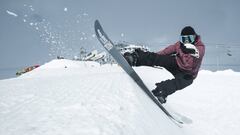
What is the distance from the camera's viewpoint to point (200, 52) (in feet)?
19.1

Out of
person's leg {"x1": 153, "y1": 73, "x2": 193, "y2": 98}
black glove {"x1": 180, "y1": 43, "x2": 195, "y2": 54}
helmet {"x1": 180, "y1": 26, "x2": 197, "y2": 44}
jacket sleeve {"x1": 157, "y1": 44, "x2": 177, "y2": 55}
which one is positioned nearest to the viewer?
black glove {"x1": 180, "y1": 43, "x2": 195, "y2": 54}

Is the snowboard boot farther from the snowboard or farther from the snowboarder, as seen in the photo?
the snowboard

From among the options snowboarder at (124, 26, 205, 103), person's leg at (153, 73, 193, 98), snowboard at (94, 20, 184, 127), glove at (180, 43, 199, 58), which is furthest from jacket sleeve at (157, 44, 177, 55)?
snowboard at (94, 20, 184, 127)

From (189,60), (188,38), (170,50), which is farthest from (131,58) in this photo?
(188,38)

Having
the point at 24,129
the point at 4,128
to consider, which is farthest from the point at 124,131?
the point at 4,128

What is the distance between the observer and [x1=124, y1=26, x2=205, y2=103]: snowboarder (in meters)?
5.71

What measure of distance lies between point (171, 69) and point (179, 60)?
0.27m

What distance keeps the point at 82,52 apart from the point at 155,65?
54.5 m

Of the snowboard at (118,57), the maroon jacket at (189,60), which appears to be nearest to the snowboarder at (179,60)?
the maroon jacket at (189,60)

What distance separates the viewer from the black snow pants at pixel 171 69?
5.77 m

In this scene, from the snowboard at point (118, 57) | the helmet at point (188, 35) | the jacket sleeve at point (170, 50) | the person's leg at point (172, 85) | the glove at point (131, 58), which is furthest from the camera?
the jacket sleeve at point (170, 50)

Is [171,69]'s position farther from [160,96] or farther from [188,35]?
[188,35]

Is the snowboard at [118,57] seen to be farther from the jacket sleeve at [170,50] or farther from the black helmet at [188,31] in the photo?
the black helmet at [188,31]

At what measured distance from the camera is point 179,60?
5934mm
